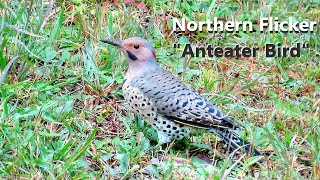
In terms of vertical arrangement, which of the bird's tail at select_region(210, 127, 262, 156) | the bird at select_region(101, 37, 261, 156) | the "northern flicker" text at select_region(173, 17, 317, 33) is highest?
the "northern flicker" text at select_region(173, 17, 317, 33)

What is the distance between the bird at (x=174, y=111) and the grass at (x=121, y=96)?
4.7 inches

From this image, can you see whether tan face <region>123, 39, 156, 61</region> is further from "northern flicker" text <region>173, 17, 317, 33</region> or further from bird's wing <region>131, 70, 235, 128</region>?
"northern flicker" text <region>173, 17, 317, 33</region>

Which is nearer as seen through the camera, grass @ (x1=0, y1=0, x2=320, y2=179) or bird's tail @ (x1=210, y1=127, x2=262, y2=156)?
grass @ (x1=0, y1=0, x2=320, y2=179)

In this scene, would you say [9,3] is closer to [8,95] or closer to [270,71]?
[8,95]

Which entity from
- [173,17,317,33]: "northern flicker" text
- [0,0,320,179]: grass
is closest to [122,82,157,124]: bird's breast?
[0,0,320,179]: grass

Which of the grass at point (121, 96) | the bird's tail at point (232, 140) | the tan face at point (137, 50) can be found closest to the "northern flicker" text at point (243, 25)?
the grass at point (121, 96)

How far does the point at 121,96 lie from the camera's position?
5953 mm

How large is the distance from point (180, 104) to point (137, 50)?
1.94ft

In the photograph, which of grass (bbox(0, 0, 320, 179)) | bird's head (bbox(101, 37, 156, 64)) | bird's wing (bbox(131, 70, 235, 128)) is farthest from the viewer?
bird's head (bbox(101, 37, 156, 64))

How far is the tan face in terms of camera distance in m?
5.54

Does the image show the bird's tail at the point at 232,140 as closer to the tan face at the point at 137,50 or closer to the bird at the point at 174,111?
the bird at the point at 174,111

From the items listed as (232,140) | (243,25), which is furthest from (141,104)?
(243,25)

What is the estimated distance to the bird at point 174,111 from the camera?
17.0 ft

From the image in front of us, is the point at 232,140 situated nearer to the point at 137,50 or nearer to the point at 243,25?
the point at 137,50
